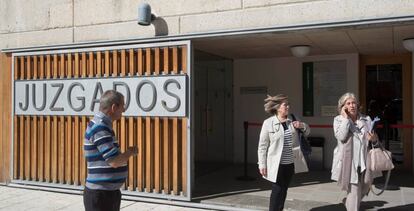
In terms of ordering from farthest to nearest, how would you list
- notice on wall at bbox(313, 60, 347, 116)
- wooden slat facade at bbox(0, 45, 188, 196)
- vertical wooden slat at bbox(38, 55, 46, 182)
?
notice on wall at bbox(313, 60, 347, 116)
vertical wooden slat at bbox(38, 55, 46, 182)
wooden slat facade at bbox(0, 45, 188, 196)

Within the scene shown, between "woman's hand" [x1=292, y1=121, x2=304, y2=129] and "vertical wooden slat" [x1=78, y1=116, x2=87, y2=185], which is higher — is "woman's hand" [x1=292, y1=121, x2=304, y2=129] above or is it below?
above

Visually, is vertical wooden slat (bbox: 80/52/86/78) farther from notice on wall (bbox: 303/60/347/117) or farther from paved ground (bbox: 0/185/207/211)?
notice on wall (bbox: 303/60/347/117)

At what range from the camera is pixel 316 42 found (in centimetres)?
772

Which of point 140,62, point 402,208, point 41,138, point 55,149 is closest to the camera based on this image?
point 402,208

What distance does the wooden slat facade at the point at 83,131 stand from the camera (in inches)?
263

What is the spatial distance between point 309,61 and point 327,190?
3.30 m

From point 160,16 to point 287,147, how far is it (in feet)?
9.50

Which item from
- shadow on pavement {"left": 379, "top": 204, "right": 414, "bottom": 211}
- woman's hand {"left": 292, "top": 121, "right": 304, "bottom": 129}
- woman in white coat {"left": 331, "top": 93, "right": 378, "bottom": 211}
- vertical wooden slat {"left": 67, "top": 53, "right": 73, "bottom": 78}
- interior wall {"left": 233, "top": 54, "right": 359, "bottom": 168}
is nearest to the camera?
woman in white coat {"left": 331, "top": 93, "right": 378, "bottom": 211}

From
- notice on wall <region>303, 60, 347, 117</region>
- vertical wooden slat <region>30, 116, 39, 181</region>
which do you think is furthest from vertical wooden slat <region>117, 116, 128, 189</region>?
notice on wall <region>303, 60, 347, 117</region>

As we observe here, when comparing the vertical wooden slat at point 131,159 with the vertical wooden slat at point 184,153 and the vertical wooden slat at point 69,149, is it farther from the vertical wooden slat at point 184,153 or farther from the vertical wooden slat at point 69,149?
the vertical wooden slat at point 69,149

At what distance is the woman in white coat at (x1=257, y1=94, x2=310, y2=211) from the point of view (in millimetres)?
5176

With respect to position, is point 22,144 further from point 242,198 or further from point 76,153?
point 242,198

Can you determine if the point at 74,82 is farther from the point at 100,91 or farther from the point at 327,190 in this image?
the point at 327,190

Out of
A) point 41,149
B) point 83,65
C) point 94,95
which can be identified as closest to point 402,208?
point 94,95
